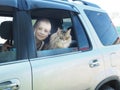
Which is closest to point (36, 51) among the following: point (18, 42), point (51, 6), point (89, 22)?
point (18, 42)

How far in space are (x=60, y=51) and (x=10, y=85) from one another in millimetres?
884

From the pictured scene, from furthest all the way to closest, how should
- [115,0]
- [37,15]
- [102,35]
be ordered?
[115,0], [102,35], [37,15]

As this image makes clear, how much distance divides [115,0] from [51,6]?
1268 inches

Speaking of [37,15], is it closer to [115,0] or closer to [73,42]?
[73,42]

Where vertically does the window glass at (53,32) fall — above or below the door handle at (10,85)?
above

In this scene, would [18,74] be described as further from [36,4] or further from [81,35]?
[81,35]

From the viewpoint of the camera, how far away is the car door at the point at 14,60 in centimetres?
288

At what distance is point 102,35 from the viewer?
4523 mm

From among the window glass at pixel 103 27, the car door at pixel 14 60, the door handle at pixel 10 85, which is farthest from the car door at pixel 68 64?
the window glass at pixel 103 27

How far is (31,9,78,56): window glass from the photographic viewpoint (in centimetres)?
342

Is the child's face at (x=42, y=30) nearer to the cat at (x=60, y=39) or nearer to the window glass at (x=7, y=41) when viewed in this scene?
the cat at (x=60, y=39)

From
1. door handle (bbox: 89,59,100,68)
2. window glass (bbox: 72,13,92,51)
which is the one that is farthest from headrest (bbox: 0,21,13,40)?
door handle (bbox: 89,59,100,68)

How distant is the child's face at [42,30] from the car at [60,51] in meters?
0.07

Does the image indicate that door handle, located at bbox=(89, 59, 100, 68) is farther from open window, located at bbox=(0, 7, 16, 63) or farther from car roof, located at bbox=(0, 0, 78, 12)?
open window, located at bbox=(0, 7, 16, 63)
